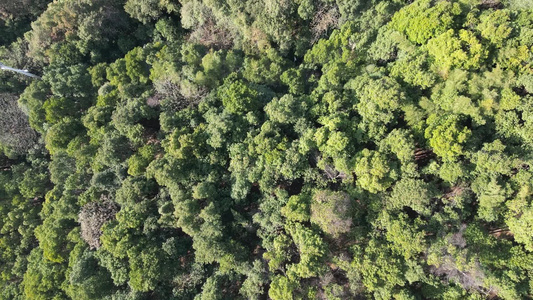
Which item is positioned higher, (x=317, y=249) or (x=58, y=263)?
(x=58, y=263)

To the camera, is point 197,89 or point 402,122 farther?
point 197,89

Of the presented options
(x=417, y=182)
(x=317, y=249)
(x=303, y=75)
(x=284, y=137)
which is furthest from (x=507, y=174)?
(x=303, y=75)

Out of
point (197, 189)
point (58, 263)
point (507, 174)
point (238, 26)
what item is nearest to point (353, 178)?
point (507, 174)

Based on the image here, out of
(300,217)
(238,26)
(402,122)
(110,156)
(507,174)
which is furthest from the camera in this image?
(238,26)

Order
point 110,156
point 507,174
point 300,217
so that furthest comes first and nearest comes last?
point 110,156
point 300,217
point 507,174

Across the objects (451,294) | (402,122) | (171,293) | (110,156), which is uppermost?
(110,156)

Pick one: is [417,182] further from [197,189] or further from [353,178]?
[197,189]
